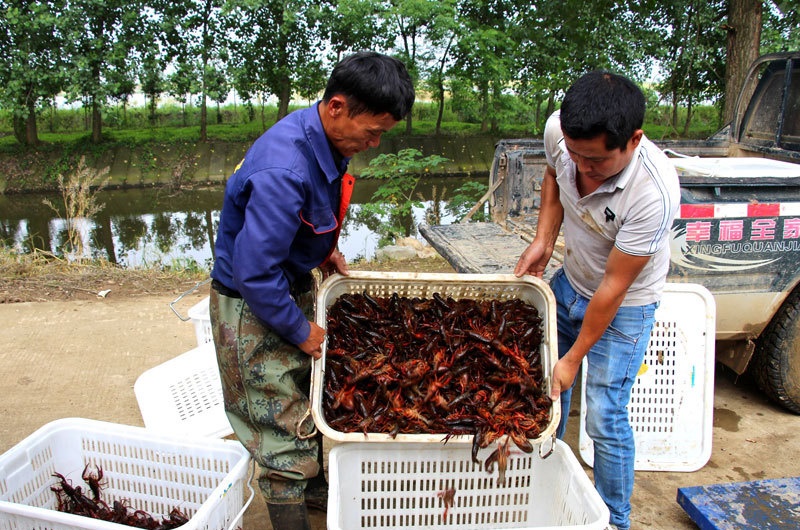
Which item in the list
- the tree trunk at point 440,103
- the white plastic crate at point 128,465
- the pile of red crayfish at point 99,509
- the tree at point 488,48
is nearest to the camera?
the white plastic crate at point 128,465

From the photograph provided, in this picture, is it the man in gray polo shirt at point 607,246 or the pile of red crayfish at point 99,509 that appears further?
the pile of red crayfish at point 99,509

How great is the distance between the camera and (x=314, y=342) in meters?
2.62

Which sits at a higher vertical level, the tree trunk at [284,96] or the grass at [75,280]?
the tree trunk at [284,96]

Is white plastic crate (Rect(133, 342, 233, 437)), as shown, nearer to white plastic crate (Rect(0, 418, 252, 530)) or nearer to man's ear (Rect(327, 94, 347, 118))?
white plastic crate (Rect(0, 418, 252, 530))

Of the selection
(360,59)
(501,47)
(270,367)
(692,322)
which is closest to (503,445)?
(270,367)

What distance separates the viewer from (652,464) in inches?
153

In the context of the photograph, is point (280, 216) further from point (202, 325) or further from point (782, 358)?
point (782, 358)

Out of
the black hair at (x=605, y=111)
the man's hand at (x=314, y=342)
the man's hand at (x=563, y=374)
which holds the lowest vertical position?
the man's hand at (x=563, y=374)

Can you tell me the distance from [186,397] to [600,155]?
3.18m

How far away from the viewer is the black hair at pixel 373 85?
231 cm

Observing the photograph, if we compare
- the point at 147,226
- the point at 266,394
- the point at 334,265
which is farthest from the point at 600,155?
the point at 147,226

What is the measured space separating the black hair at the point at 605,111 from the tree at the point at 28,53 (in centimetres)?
1927

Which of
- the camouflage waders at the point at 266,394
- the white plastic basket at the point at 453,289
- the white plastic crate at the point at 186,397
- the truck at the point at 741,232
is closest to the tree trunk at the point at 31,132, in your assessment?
the truck at the point at 741,232

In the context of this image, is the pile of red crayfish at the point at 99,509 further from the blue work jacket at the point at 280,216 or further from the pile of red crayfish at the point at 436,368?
the blue work jacket at the point at 280,216
